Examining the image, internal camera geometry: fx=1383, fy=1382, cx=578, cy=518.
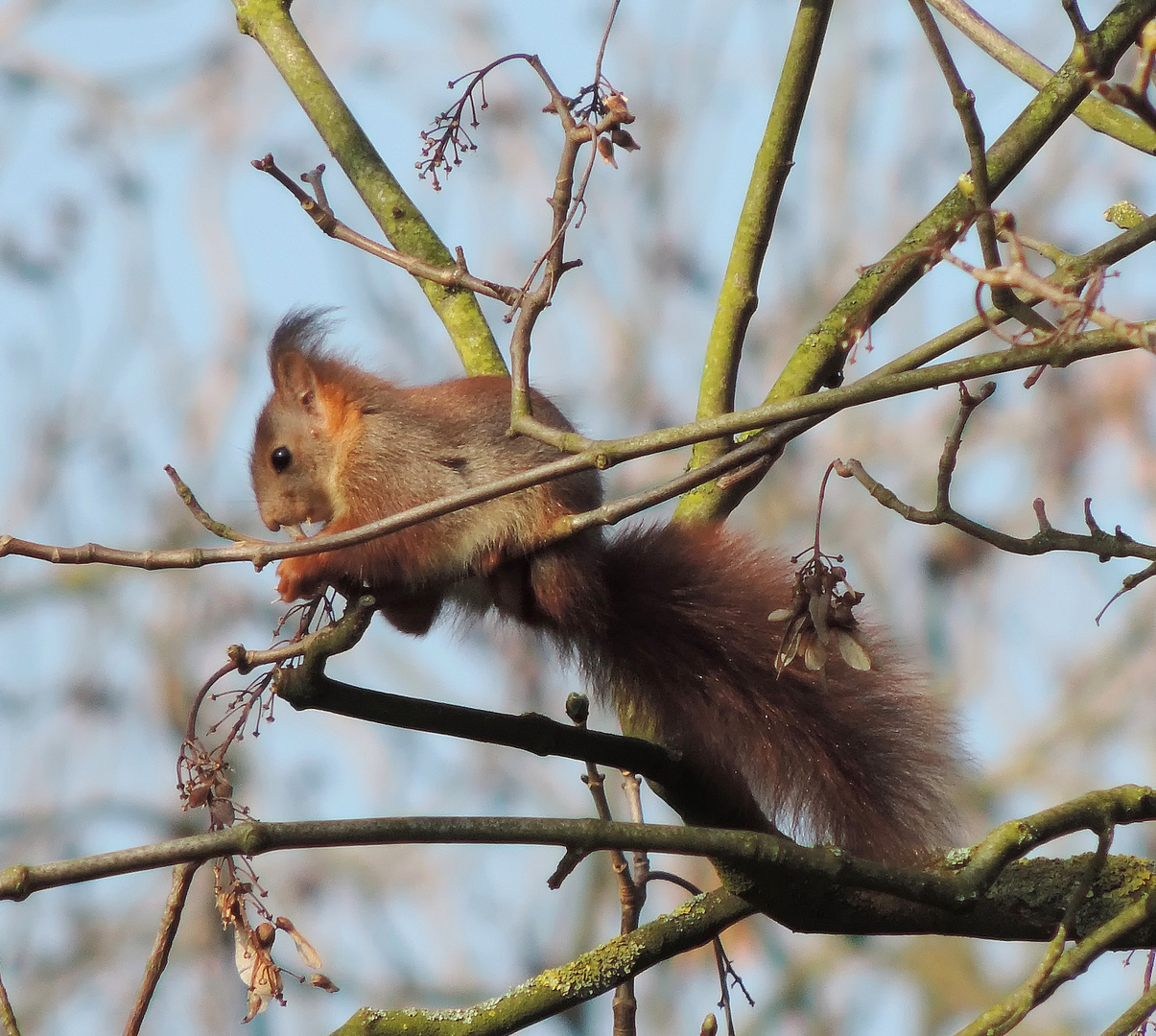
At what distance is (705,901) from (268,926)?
0.64 m

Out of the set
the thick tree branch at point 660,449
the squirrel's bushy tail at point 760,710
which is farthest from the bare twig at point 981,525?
the squirrel's bushy tail at point 760,710

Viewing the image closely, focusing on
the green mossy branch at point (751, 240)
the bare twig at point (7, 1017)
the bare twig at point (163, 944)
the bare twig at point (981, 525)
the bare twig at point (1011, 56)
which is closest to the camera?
the bare twig at point (7, 1017)

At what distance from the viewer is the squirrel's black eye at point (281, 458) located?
2766 millimetres

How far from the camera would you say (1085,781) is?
857 centimetres

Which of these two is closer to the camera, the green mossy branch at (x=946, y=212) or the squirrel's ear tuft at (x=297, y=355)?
the green mossy branch at (x=946, y=212)

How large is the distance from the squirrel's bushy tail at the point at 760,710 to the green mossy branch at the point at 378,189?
63cm

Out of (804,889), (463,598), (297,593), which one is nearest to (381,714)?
(804,889)

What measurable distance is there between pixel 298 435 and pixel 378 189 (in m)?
0.52

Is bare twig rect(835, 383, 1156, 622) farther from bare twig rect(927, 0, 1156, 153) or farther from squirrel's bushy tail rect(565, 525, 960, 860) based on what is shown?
bare twig rect(927, 0, 1156, 153)

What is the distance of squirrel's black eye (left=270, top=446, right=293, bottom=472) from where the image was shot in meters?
2.77

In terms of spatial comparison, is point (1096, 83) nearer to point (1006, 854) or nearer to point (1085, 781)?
point (1006, 854)

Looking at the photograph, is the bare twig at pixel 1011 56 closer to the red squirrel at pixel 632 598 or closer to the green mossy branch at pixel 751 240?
the green mossy branch at pixel 751 240

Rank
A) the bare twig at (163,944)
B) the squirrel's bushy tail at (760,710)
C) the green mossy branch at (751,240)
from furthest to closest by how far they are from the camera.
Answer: the green mossy branch at (751,240), the squirrel's bushy tail at (760,710), the bare twig at (163,944)

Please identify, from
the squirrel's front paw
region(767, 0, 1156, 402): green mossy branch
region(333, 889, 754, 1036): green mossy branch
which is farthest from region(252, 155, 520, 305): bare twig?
region(333, 889, 754, 1036): green mossy branch
